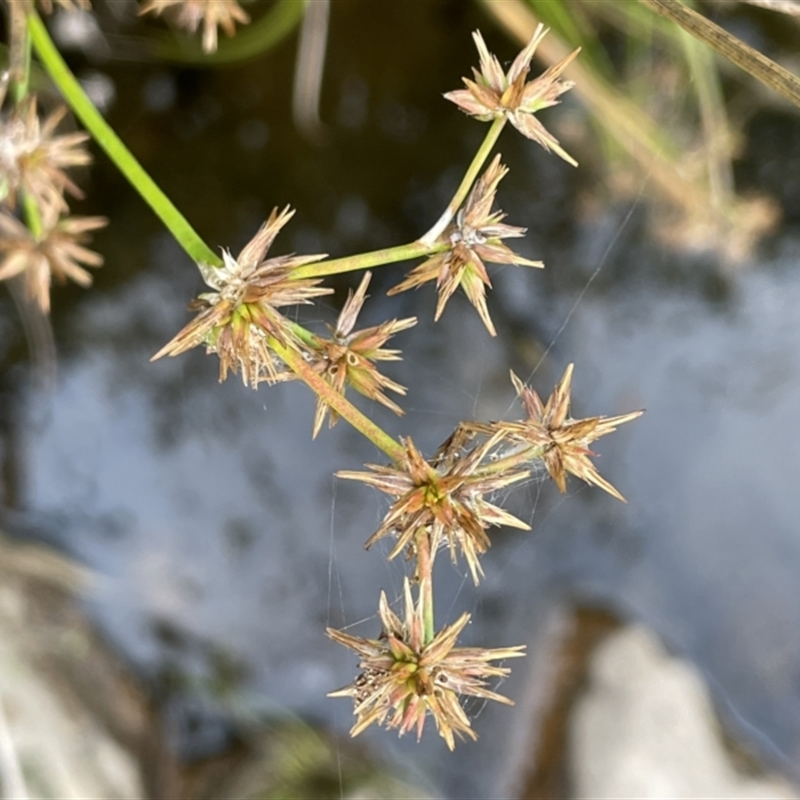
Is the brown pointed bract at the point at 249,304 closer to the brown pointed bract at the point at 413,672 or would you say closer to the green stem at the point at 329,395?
the green stem at the point at 329,395

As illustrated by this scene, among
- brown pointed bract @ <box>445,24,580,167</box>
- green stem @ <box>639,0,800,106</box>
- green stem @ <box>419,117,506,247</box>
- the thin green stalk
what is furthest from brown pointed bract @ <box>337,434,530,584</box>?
the thin green stalk

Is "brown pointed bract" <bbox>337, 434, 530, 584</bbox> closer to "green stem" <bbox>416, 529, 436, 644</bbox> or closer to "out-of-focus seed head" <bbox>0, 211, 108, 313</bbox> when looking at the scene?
"green stem" <bbox>416, 529, 436, 644</bbox>

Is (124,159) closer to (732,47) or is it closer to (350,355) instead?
(350,355)

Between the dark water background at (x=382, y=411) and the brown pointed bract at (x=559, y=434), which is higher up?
the dark water background at (x=382, y=411)

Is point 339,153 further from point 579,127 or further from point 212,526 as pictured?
point 212,526

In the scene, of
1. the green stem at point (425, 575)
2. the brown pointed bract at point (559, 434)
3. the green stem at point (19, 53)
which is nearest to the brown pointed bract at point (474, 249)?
the brown pointed bract at point (559, 434)

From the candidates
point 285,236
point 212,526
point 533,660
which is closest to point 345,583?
point 212,526

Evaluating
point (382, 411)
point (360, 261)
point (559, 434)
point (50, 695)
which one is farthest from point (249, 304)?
point (50, 695)
